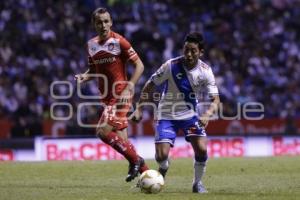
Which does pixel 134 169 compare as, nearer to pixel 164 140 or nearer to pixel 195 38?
pixel 164 140

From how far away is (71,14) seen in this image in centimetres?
2977

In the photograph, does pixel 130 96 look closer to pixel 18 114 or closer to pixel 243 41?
pixel 18 114

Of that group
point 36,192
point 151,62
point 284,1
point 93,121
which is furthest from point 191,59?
point 284,1

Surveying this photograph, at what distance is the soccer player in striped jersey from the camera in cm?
1176

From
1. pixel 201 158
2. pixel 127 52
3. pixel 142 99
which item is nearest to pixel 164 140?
pixel 201 158

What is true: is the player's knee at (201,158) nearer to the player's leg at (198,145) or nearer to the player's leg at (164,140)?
the player's leg at (198,145)

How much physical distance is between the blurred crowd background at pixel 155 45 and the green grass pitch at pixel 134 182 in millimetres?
8167

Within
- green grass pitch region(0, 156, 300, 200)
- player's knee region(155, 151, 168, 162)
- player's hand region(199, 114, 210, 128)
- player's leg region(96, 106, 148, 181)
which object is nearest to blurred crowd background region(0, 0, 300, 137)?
green grass pitch region(0, 156, 300, 200)

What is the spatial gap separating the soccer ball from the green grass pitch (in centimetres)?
12

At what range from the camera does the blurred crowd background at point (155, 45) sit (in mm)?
25734

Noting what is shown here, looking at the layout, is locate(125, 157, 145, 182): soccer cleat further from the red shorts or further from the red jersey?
the red jersey

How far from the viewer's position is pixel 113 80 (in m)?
12.3

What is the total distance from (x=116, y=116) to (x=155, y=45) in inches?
693

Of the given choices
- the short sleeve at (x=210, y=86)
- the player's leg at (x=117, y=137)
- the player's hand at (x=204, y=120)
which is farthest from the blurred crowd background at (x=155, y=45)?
the player's hand at (x=204, y=120)
